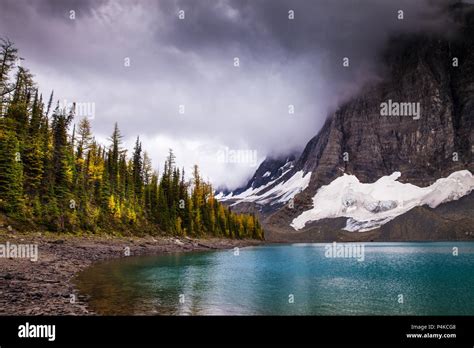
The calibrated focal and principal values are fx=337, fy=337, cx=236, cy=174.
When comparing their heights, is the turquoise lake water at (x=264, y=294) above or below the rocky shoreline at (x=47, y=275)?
below

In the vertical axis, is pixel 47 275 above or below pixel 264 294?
above

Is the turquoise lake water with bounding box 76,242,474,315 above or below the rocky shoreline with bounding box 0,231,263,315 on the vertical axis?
below

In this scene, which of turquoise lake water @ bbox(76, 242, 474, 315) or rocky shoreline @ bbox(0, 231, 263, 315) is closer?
rocky shoreline @ bbox(0, 231, 263, 315)

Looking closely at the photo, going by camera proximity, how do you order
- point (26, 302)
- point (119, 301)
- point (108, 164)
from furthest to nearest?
point (108, 164) → point (119, 301) → point (26, 302)

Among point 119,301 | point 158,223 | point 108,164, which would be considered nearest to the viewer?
point 119,301

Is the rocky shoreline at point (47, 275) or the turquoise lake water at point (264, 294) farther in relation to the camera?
the turquoise lake water at point (264, 294)
